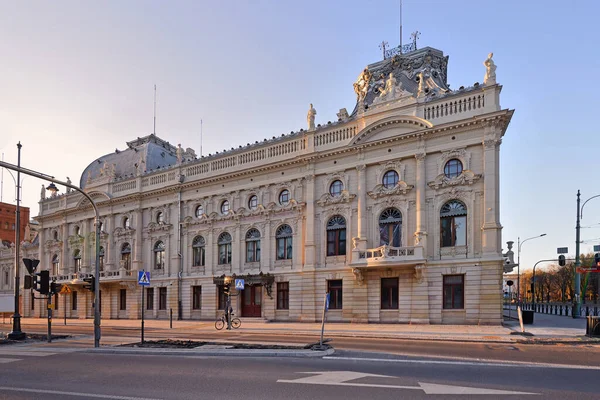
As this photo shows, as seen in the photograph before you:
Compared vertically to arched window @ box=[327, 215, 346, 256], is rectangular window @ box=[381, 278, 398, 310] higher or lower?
lower

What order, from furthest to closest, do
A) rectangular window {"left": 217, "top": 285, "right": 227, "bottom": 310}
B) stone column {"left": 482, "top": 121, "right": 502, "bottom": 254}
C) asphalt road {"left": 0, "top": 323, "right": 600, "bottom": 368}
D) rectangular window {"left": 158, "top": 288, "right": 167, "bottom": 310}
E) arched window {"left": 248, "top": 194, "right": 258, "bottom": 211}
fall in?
rectangular window {"left": 158, "top": 288, "right": 167, "bottom": 310} → rectangular window {"left": 217, "top": 285, "right": 227, "bottom": 310} → arched window {"left": 248, "top": 194, "right": 258, "bottom": 211} → stone column {"left": 482, "top": 121, "right": 502, "bottom": 254} → asphalt road {"left": 0, "top": 323, "right": 600, "bottom": 368}

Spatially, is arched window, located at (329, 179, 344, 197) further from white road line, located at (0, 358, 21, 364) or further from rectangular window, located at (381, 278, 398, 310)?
white road line, located at (0, 358, 21, 364)

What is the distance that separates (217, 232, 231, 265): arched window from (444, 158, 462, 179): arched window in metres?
18.1

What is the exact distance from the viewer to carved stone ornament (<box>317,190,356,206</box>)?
108 ft

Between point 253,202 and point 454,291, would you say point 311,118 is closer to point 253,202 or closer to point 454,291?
point 253,202

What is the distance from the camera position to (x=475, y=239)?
28.3m

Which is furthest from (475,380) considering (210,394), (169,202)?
(169,202)

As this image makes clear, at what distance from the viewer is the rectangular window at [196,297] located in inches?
1587

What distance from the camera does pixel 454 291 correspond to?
2878 centimetres

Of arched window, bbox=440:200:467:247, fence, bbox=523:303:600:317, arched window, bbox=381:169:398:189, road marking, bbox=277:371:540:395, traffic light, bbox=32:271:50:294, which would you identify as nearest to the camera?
Result: road marking, bbox=277:371:540:395

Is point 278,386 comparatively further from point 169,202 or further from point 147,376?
point 169,202

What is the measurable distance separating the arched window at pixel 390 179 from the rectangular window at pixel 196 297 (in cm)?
1814

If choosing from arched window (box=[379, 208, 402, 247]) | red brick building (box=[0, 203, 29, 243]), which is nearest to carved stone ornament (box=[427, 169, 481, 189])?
arched window (box=[379, 208, 402, 247])

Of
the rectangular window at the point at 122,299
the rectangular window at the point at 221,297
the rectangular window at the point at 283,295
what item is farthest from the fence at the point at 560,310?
the rectangular window at the point at 122,299
